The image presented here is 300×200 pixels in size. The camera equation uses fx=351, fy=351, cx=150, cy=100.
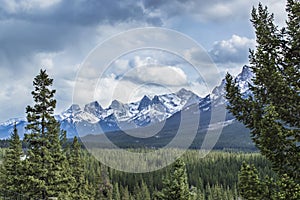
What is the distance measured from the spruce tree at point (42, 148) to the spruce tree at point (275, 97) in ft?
56.6

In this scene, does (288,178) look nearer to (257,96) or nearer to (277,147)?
(277,147)

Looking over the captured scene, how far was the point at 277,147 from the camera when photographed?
1345 centimetres

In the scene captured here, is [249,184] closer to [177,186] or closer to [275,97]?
[275,97]

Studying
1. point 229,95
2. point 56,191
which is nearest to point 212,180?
point 56,191

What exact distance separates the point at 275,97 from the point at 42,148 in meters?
19.3

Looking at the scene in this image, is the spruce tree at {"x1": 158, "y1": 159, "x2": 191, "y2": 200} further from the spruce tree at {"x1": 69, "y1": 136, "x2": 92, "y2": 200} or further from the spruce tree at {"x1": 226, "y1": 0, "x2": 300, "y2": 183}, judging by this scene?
the spruce tree at {"x1": 69, "y1": 136, "x2": 92, "y2": 200}

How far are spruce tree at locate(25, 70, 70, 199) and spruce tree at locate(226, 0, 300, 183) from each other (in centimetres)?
1724

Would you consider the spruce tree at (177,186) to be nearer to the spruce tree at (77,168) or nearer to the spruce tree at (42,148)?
the spruce tree at (42,148)

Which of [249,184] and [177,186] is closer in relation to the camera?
[249,184]

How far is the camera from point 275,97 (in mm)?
14617

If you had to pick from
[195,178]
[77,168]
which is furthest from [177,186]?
[195,178]

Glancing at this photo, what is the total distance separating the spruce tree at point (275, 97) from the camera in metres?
13.5

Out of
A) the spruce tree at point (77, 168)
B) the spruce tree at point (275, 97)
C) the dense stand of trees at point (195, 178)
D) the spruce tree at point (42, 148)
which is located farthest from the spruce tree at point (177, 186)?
the dense stand of trees at point (195, 178)

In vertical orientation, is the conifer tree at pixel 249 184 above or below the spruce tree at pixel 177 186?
above
